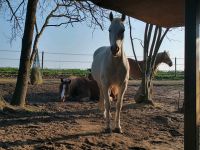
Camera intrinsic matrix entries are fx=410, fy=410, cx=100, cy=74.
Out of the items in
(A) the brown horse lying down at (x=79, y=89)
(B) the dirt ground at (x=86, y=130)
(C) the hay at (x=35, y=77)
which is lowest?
(B) the dirt ground at (x=86, y=130)

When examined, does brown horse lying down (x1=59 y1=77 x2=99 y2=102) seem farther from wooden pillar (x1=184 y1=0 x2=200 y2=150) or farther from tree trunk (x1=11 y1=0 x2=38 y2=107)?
wooden pillar (x1=184 y1=0 x2=200 y2=150)

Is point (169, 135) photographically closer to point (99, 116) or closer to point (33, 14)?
point (99, 116)

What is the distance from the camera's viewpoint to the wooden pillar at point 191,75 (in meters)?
3.46

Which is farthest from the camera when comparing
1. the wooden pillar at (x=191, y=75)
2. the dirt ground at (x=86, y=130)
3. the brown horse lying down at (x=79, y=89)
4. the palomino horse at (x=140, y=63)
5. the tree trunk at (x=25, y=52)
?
the palomino horse at (x=140, y=63)

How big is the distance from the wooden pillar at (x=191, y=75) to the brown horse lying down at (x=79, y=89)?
413 inches

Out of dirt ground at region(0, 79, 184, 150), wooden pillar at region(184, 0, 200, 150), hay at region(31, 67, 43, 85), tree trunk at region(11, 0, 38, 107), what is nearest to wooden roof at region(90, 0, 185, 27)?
wooden pillar at region(184, 0, 200, 150)

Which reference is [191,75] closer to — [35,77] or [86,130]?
[86,130]

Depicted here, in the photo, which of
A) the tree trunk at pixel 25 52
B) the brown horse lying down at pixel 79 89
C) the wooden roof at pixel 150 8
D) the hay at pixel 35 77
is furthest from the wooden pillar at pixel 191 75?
the hay at pixel 35 77

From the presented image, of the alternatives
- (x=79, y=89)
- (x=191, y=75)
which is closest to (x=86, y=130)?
(x=191, y=75)

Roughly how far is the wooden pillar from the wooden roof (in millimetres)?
772

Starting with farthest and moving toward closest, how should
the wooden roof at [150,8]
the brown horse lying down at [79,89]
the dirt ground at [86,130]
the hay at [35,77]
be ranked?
1. the hay at [35,77]
2. the brown horse lying down at [79,89]
3. the dirt ground at [86,130]
4. the wooden roof at [150,8]

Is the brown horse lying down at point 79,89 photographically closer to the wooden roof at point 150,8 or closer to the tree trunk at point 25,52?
the tree trunk at point 25,52

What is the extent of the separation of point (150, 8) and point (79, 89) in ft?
34.2

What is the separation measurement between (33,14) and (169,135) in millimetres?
4720
